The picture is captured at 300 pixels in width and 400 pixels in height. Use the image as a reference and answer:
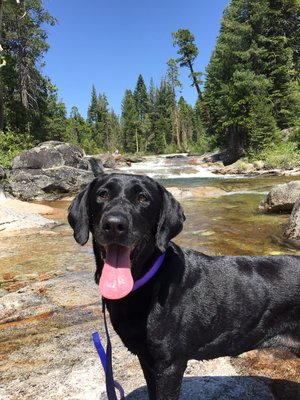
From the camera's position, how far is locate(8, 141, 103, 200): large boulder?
1927cm

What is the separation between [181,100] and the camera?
9594 cm

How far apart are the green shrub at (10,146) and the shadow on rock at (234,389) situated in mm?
20636

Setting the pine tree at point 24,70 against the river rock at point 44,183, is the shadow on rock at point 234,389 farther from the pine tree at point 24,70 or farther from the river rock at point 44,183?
the pine tree at point 24,70

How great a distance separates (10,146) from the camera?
82.4 ft

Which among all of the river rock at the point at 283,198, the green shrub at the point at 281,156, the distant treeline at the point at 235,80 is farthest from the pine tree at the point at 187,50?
the river rock at the point at 283,198

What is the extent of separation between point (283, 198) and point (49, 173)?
43.2 feet

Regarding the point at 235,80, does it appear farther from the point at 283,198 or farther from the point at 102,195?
the point at 102,195

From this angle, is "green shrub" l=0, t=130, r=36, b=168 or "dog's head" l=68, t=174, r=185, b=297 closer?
"dog's head" l=68, t=174, r=185, b=297

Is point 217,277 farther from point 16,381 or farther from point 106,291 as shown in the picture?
point 16,381

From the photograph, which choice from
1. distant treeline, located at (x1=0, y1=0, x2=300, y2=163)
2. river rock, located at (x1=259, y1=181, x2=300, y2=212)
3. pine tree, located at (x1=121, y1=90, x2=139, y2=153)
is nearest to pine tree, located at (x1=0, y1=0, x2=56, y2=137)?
distant treeline, located at (x1=0, y1=0, x2=300, y2=163)

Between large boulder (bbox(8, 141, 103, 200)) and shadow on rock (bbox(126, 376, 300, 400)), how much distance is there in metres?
17.1

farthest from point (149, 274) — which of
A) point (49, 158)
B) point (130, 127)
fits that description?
point (130, 127)

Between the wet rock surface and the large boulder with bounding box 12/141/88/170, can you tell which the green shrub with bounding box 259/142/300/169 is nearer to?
the large boulder with bounding box 12/141/88/170

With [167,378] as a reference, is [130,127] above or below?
above
